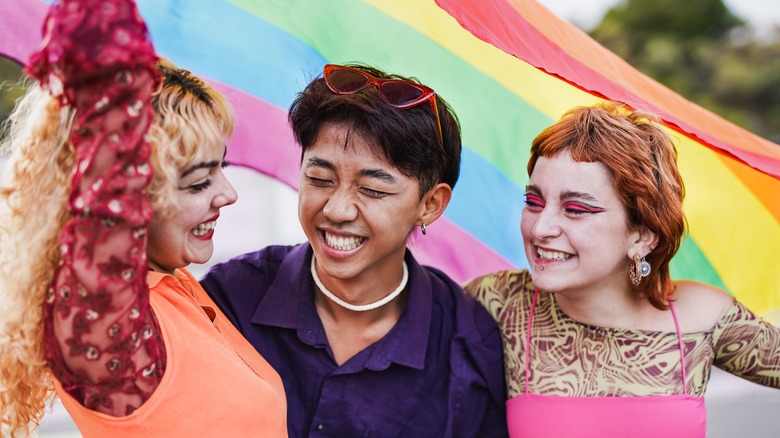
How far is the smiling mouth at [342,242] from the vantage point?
2596mm

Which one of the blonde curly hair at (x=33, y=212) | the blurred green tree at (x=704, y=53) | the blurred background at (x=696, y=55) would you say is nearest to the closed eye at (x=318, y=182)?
the blonde curly hair at (x=33, y=212)

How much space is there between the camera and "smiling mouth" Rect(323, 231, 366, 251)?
8.52 ft

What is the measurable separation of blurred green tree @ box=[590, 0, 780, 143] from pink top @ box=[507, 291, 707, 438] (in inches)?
668

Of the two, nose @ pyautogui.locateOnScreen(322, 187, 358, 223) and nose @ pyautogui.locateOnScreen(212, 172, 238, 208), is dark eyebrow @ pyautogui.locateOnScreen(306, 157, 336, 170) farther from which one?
nose @ pyautogui.locateOnScreen(212, 172, 238, 208)

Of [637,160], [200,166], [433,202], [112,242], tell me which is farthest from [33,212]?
[637,160]

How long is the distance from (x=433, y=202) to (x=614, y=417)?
898 millimetres

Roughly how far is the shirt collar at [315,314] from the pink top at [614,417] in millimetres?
398

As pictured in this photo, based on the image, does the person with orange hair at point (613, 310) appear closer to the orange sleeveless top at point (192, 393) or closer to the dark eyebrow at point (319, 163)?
the dark eyebrow at point (319, 163)

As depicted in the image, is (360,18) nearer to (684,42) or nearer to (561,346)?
(561,346)

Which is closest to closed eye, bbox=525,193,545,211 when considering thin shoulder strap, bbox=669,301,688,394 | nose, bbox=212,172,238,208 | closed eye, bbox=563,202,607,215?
closed eye, bbox=563,202,607,215

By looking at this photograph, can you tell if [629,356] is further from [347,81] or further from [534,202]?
[347,81]

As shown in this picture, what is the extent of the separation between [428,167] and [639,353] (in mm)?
889

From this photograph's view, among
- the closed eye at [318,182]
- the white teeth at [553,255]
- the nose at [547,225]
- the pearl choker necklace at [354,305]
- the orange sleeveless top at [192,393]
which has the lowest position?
the orange sleeveless top at [192,393]

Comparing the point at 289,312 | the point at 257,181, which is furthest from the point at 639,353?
the point at 257,181
